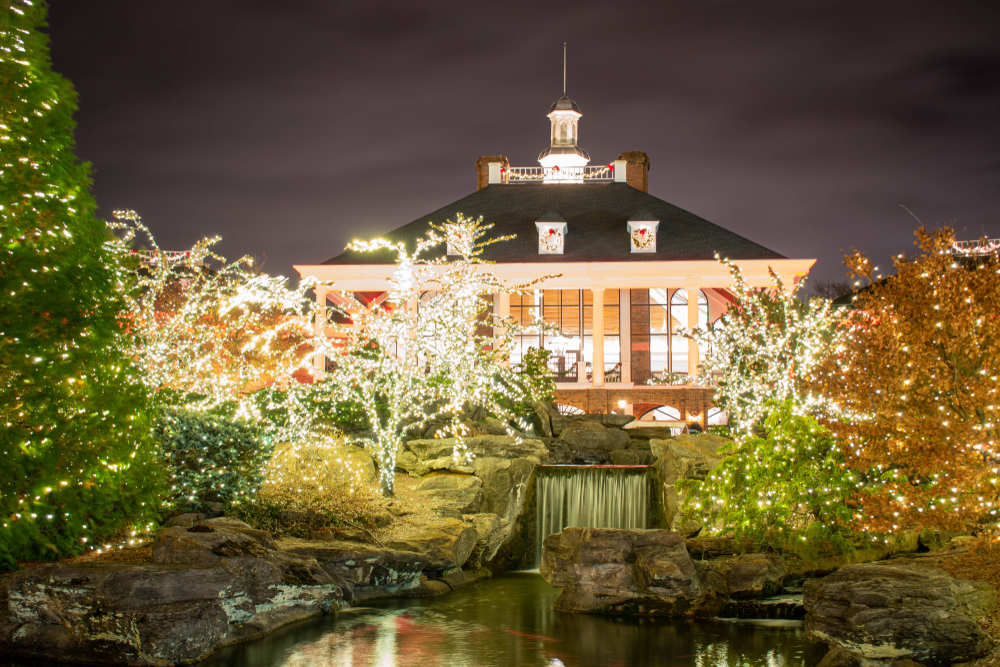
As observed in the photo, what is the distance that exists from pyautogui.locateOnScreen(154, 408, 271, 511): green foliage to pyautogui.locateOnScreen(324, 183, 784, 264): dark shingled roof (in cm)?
1961

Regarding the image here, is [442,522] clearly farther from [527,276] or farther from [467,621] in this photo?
[527,276]

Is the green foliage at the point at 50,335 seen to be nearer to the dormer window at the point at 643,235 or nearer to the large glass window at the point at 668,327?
the dormer window at the point at 643,235

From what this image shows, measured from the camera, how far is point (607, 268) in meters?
30.7

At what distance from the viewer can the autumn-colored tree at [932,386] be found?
7391 mm

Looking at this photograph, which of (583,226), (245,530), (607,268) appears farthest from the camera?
(583,226)

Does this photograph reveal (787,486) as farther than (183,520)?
Yes

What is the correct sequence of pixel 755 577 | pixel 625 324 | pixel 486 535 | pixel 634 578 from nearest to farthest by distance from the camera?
pixel 755 577, pixel 634 578, pixel 486 535, pixel 625 324

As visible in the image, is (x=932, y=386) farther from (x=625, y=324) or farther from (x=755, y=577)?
(x=625, y=324)

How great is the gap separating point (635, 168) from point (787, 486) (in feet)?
92.2

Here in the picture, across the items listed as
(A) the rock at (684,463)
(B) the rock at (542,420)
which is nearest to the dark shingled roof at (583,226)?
(B) the rock at (542,420)

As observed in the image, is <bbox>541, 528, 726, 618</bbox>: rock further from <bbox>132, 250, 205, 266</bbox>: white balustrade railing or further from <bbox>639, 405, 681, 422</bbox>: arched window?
<bbox>639, 405, 681, 422</bbox>: arched window

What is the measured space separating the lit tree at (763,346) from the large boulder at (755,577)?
21.9ft

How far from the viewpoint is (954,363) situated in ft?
25.1

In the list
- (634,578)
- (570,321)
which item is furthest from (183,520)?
(570,321)
